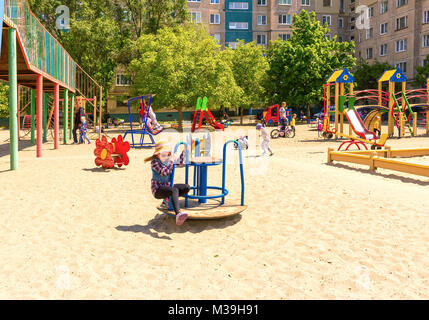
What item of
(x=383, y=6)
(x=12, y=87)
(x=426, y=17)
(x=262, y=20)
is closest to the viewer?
(x=12, y=87)

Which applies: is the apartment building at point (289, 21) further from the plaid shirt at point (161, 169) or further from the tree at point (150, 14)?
the plaid shirt at point (161, 169)

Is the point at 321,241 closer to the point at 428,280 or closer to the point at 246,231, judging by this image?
the point at 246,231

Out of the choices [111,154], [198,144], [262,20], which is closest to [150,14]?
[262,20]

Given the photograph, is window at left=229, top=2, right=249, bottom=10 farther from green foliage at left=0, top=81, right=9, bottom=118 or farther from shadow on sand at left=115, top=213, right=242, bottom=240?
shadow on sand at left=115, top=213, right=242, bottom=240

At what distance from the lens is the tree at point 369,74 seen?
4753cm

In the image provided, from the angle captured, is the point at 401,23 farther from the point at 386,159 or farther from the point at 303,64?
the point at 386,159

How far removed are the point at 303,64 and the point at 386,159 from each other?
105 ft

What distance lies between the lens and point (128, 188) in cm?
953

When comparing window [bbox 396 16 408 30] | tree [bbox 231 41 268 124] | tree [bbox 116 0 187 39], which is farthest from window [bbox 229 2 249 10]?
window [bbox 396 16 408 30]

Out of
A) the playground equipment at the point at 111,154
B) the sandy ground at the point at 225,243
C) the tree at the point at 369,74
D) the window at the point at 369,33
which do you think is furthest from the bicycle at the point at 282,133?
the window at the point at 369,33

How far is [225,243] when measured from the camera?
19.4 feet

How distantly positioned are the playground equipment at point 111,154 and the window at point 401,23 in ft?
143

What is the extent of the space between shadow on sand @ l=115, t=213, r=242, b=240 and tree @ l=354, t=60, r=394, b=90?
45.6 m
